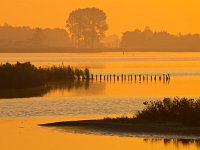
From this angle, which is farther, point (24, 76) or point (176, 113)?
point (24, 76)

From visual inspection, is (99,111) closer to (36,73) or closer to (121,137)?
(121,137)

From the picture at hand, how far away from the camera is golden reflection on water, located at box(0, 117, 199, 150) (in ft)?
119

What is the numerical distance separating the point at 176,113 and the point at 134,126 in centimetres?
259

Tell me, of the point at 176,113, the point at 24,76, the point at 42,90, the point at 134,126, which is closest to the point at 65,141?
the point at 134,126

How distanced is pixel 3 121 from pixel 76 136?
10013mm

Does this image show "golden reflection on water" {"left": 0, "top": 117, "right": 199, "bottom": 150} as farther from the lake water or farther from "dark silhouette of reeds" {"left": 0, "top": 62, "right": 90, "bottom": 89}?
"dark silhouette of reeds" {"left": 0, "top": 62, "right": 90, "bottom": 89}

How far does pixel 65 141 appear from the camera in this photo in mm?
38656

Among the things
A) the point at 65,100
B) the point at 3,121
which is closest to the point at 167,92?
the point at 65,100

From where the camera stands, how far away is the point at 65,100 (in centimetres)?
7088

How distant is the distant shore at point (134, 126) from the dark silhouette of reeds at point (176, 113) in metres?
0.54

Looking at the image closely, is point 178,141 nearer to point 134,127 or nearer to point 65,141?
point 134,127

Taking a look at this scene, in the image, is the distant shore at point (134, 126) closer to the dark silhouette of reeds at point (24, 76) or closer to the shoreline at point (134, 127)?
the shoreline at point (134, 127)

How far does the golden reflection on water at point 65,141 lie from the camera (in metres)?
36.3

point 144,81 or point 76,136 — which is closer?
point 76,136
